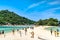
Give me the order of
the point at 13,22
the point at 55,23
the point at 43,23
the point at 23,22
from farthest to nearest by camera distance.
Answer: the point at 23,22
the point at 13,22
the point at 43,23
the point at 55,23

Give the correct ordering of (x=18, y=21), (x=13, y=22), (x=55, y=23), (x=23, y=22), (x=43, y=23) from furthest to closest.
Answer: (x=23, y=22)
(x=18, y=21)
(x=13, y=22)
(x=43, y=23)
(x=55, y=23)

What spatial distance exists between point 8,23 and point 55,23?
50190mm

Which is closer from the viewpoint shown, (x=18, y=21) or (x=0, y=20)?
(x=0, y=20)

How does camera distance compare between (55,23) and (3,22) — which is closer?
(55,23)

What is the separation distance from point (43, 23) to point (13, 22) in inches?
1614

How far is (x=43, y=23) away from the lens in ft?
431

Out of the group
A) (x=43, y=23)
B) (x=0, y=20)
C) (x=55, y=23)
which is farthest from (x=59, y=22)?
(x=0, y=20)

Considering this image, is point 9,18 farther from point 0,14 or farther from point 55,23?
point 55,23

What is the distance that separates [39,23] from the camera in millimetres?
132250

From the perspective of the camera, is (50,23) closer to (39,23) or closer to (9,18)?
(39,23)

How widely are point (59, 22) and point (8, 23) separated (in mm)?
51201

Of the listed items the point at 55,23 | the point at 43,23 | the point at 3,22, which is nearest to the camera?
the point at 55,23

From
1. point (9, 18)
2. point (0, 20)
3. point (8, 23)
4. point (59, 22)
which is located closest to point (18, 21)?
point (9, 18)

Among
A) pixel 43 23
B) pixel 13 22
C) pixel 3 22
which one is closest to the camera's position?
pixel 43 23
